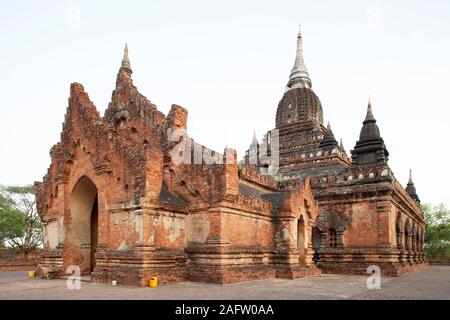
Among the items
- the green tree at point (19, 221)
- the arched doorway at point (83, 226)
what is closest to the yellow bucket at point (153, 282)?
the arched doorway at point (83, 226)

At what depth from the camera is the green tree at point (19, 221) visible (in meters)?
41.1

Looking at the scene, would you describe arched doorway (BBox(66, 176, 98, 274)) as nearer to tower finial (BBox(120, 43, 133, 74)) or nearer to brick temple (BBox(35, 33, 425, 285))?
brick temple (BBox(35, 33, 425, 285))

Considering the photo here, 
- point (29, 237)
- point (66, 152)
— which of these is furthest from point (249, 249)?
point (29, 237)

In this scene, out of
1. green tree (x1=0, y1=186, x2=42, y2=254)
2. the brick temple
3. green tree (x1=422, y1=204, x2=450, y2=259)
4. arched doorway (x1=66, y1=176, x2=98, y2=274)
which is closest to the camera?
the brick temple

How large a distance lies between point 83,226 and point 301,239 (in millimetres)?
11145

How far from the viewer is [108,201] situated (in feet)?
51.4

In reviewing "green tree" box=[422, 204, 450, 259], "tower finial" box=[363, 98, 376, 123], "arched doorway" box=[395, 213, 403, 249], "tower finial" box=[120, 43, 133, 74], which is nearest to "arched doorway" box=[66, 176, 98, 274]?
"tower finial" box=[120, 43, 133, 74]

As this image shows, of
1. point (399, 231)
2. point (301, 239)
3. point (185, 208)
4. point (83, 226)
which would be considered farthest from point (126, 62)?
point (399, 231)

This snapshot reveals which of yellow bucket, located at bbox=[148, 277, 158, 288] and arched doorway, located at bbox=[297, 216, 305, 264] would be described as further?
arched doorway, located at bbox=[297, 216, 305, 264]

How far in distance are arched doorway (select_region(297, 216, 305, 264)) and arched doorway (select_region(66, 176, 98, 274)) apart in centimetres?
1044

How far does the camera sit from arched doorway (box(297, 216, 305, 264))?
Result: 65.5 ft
